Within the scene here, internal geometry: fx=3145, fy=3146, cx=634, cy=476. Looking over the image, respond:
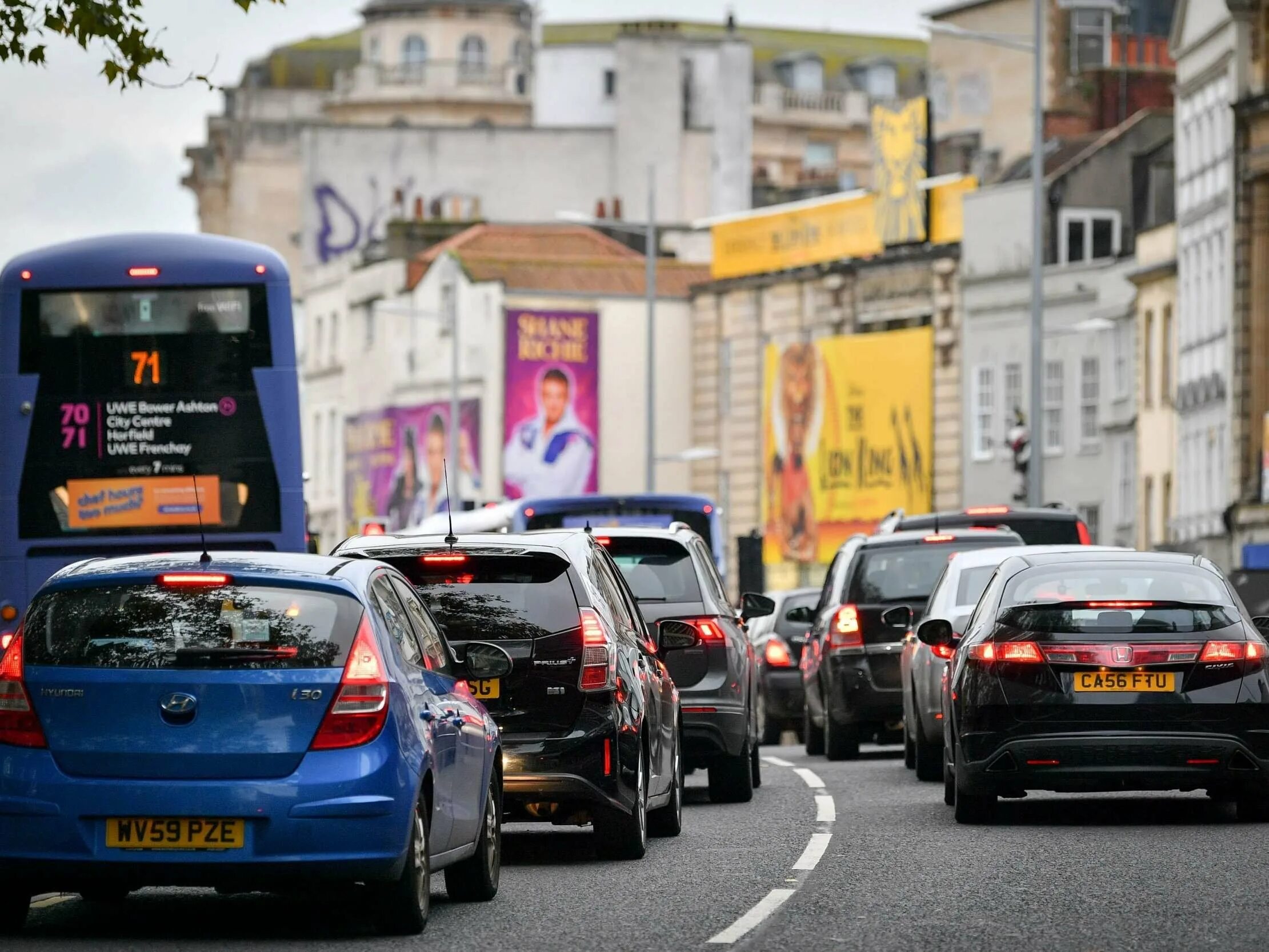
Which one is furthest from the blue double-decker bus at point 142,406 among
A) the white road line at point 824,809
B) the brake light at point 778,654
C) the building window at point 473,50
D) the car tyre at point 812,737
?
the building window at point 473,50

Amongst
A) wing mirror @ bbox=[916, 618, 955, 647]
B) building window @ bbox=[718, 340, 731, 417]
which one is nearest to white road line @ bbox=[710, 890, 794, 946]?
wing mirror @ bbox=[916, 618, 955, 647]

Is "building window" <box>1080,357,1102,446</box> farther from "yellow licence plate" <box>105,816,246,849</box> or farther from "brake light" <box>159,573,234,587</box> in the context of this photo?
"yellow licence plate" <box>105,816,246,849</box>

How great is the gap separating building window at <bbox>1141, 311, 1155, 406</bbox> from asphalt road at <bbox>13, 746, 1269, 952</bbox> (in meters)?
51.5

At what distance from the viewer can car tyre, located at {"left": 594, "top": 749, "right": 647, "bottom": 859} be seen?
14945mm

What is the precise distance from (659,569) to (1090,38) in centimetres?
8092

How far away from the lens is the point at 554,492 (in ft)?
292

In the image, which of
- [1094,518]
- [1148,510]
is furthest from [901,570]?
[1094,518]

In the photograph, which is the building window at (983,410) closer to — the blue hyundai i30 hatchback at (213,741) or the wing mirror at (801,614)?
the wing mirror at (801,614)

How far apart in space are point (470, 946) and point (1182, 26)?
57947 millimetres

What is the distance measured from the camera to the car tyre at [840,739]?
83.7 feet

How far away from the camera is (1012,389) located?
243 feet

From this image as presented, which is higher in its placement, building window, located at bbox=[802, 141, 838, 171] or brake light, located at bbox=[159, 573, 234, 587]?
building window, located at bbox=[802, 141, 838, 171]

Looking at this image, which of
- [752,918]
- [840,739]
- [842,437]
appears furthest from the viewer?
[842,437]

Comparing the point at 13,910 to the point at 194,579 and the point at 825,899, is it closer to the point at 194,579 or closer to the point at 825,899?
the point at 194,579
